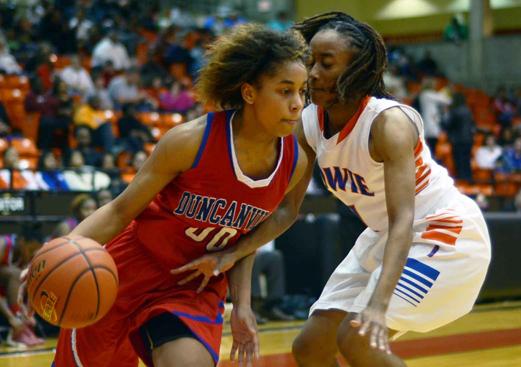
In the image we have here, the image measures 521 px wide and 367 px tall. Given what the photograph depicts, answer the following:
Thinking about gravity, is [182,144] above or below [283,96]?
below

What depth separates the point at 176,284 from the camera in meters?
3.62

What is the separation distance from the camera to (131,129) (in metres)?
12.3

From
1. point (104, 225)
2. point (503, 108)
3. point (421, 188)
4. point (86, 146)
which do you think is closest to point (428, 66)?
point (503, 108)

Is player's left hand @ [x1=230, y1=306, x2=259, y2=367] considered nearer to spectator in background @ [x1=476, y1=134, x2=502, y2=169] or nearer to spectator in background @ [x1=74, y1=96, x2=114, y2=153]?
spectator in background @ [x1=74, y1=96, x2=114, y2=153]

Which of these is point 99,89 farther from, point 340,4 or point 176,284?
point 340,4

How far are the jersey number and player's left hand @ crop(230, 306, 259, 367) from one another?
261 millimetres

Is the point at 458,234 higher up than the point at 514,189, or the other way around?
the point at 458,234

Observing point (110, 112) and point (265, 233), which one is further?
point (110, 112)

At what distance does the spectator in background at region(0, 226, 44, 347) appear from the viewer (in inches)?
285

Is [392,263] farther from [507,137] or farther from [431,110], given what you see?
[507,137]

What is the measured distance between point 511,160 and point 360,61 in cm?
1285

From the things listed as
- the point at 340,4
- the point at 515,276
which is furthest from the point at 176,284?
the point at 340,4

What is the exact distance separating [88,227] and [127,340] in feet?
1.57

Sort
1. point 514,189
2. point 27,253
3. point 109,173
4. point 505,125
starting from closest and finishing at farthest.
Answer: point 27,253 < point 109,173 < point 514,189 < point 505,125
